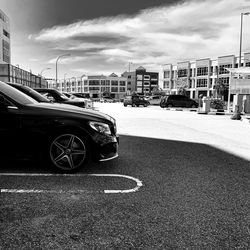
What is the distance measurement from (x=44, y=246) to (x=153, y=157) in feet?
12.7

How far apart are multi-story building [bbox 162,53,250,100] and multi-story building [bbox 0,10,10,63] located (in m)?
49.7

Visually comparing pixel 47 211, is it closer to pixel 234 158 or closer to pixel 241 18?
pixel 234 158

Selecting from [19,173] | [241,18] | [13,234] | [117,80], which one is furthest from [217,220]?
[117,80]

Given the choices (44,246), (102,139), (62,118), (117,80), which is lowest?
(44,246)

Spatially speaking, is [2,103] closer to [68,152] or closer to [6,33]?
[68,152]

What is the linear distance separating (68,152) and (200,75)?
82.8 metres

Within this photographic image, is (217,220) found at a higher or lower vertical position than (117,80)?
lower

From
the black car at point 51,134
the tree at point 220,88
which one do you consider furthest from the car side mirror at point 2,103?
the tree at point 220,88

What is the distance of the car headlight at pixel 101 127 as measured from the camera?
4859mm

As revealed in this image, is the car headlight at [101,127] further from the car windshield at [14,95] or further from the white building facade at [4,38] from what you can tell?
the white building facade at [4,38]

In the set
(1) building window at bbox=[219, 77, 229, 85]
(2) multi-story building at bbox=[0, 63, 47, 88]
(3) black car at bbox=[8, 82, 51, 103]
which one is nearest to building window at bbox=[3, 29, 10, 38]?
(2) multi-story building at bbox=[0, 63, 47, 88]

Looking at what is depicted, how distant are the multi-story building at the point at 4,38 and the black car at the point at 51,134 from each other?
254 feet

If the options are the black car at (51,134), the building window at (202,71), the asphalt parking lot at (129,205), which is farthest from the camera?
the building window at (202,71)

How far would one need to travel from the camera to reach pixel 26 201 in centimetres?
359
